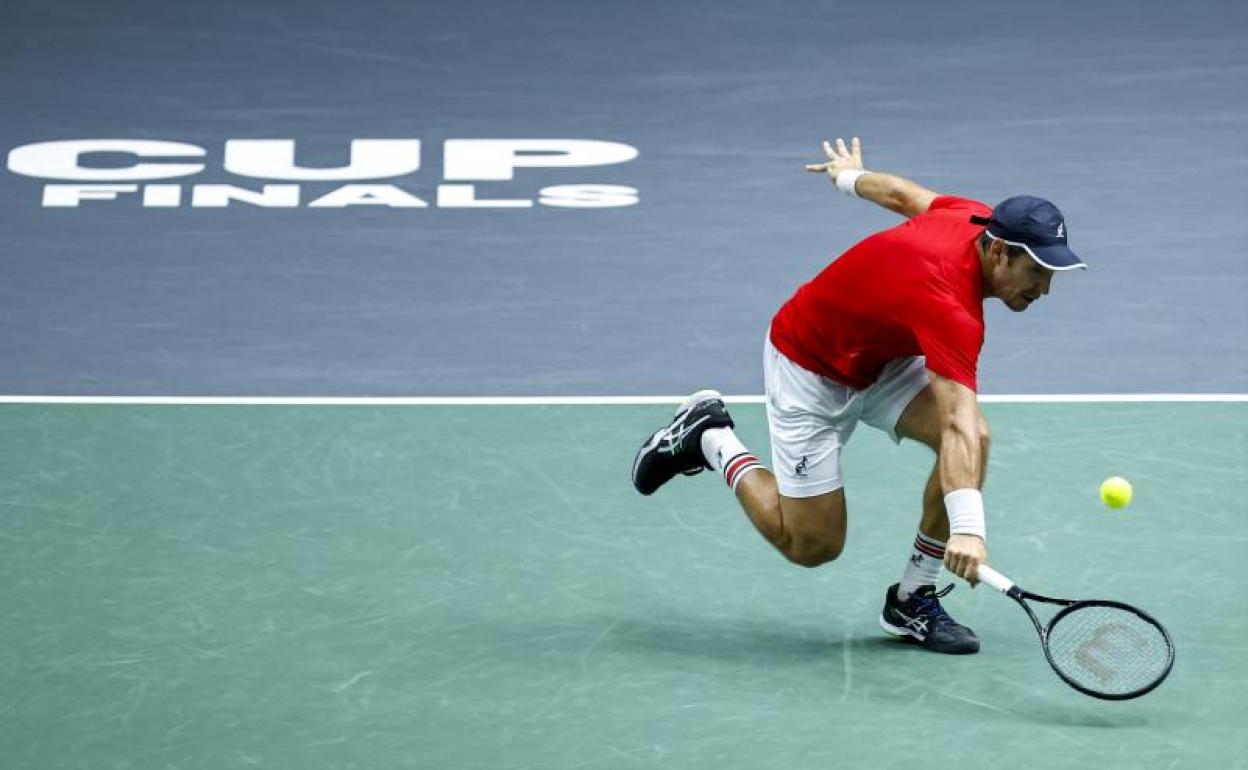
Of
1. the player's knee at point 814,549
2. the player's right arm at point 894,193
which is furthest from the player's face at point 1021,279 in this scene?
the player's knee at point 814,549

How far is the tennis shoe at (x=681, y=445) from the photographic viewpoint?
888 centimetres

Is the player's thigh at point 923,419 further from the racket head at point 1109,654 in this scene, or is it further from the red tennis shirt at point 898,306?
the racket head at point 1109,654

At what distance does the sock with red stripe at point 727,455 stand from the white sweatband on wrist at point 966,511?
1399 millimetres

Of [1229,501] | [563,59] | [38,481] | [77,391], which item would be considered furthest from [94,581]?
[563,59]

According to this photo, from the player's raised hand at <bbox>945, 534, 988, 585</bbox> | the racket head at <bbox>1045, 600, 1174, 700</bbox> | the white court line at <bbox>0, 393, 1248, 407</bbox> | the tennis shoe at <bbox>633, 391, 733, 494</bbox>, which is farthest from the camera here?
the white court line at <bbox>0, 393, 1248, 407</bbox>

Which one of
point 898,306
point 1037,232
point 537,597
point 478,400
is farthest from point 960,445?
point 478,400

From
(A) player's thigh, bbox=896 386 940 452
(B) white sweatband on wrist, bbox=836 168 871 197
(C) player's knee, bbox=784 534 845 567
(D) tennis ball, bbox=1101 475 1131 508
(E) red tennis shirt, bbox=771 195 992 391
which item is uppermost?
(B) white sweatband on wrist, bbox=836 168 871 197

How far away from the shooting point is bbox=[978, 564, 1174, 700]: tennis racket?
7.29m

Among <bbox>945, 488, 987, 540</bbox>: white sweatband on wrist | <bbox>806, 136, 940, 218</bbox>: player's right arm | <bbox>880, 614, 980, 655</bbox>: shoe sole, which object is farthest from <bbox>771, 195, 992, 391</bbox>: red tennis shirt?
<bbox>880, 614, 980, 655</bbox>: shoe sole

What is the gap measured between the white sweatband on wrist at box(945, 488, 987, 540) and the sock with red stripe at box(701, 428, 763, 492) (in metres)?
1.40

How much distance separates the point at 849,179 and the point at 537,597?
211 centimetres

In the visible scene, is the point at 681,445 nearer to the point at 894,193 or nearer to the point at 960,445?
the point at 894,193

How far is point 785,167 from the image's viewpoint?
12898mm

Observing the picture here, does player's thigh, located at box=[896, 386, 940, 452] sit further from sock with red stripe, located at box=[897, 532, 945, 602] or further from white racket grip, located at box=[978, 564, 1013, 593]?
white racket grip, located at box=[978, 564, 1013, 593]
